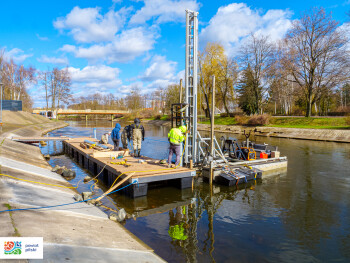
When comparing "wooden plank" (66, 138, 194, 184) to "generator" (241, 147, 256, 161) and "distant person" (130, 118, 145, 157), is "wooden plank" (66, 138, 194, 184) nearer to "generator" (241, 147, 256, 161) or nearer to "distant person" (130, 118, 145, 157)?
"distant person" (130, 118, 145, 157)

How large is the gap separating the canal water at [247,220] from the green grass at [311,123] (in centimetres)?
2372

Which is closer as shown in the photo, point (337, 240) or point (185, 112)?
point (337, 240)

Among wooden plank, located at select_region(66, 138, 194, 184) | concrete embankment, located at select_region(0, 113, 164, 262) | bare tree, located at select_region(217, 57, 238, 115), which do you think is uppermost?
bare tree, located at select_region(217, 57, 238, 115)

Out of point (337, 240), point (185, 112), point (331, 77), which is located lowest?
point (337, 240)

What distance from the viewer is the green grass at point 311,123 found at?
109ft

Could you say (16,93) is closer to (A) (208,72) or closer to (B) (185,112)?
(A) (208,72)

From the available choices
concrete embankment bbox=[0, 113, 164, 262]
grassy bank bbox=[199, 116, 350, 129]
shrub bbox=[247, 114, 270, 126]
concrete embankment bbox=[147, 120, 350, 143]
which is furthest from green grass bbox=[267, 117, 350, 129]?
concrete embankment bbox=[0, 113, 164, 262]

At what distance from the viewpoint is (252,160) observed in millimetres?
14000

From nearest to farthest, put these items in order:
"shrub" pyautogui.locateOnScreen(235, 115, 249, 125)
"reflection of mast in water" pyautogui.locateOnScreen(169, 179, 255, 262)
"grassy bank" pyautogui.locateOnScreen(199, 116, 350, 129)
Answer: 1. "reflection of mast in water" pyautogui.locateOnScreen(169, 179, 255, 262)
2. "grassy bank" pyautogui.locateOnScreen(199, 116, 350, 129)
3. "shrub" pyautogui.locateOnScreen(235, 115, 249, 125)

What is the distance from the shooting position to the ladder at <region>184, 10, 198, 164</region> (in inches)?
487

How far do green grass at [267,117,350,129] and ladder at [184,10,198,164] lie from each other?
2783 centimetres

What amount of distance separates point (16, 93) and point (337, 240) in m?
64.7

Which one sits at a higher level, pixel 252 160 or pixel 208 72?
pixel 208 72

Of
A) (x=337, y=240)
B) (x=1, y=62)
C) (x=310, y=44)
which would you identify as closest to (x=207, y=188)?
(x=337, y=240)
